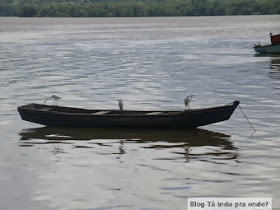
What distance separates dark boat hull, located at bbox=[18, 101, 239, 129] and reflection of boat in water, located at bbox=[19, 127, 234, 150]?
23cm

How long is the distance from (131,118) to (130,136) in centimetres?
66

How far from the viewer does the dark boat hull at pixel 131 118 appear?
79.9 feet

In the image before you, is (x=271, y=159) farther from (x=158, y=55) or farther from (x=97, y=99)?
(x=158, y=55)

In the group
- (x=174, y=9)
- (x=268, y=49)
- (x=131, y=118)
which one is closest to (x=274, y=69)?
(x=268, y=49)

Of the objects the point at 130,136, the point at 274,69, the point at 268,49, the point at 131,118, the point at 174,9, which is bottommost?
the point at 174,9

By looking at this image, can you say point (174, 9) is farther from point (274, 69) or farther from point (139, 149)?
point (139, 149)

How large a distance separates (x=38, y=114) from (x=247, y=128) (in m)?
7.79

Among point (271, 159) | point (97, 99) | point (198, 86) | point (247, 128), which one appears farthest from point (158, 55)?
point (271, 159)

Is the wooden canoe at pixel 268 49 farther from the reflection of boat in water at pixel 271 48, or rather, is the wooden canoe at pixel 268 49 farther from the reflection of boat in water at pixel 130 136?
the reflection of boat in water at pixel 130 136

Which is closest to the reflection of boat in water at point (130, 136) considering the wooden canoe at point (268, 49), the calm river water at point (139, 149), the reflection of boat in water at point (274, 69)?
the calm river water at point (139, 149)

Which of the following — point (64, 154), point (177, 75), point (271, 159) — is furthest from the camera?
point (177, 75)

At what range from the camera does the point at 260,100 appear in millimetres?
31906

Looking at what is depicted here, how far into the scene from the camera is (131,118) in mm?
24641

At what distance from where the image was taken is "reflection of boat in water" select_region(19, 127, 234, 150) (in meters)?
23.7
